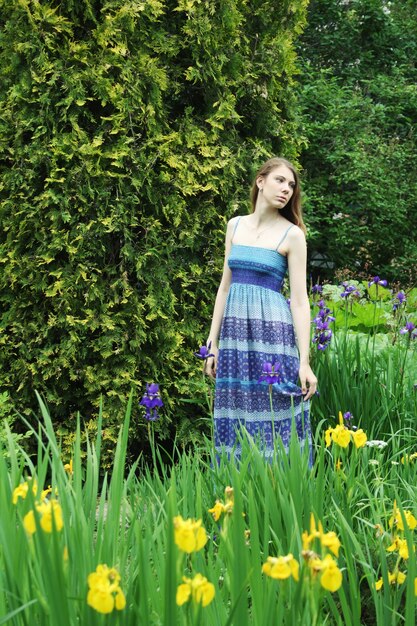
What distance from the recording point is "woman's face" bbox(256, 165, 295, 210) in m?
3.45

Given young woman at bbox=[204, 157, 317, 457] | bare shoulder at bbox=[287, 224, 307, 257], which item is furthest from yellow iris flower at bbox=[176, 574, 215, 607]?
bare shoulder at bbox=[287, 224, 307, 257]

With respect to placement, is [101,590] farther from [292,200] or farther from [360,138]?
[360,138]

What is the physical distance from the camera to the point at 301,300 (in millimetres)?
3412

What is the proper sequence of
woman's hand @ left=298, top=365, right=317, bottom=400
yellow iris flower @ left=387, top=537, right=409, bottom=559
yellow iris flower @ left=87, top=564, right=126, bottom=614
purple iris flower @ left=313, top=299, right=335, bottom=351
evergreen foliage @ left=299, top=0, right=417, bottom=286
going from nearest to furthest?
yellow iris flower @ left=87, top=564, right=126, bottom=614
yellow iris flower @ left=387, top=537, right=409, bottom=559
woman's hand @ left=298, top=365, right=317, bottom=400
purple iris flower @ left=313, top=299, right=335, bottom=351
evergreen foliage @ left=299, top=0, right=417, bottom=286

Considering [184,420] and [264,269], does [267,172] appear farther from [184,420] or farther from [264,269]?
[184,420]

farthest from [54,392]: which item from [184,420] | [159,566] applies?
[159,566]

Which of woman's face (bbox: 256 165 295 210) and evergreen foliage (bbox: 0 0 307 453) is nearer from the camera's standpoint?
woman's face (bbox: 256 165 295 210)

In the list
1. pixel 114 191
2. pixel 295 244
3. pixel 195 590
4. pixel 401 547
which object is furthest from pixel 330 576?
pixel 114 191

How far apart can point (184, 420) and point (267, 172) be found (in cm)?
153

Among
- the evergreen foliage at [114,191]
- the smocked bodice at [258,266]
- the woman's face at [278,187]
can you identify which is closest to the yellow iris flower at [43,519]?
the smocked bodice at [258,266]

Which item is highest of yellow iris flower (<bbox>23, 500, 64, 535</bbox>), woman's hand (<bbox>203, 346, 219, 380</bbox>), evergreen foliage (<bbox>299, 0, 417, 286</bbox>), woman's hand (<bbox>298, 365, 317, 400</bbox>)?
evergreen foliage (<bbox>299, 0, 417, 286</bbox>)

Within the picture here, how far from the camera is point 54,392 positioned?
14.0 feet

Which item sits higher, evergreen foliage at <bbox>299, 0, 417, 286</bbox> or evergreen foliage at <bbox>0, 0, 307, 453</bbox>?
evergreen foliage at <bbox>299, 0, 417, 286</bbox>

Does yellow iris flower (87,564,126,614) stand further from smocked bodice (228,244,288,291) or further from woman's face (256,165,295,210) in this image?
woman's face (256,165,295,210)
